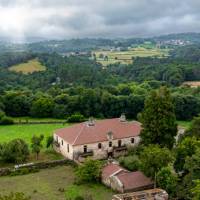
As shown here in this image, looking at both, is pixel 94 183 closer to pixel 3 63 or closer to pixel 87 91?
pixel 87 91

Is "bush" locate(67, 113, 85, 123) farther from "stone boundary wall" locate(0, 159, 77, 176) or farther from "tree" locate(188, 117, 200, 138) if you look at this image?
"tree" locate(188, 117, 200, 138)

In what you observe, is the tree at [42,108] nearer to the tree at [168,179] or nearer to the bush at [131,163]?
the bush at [131,163]

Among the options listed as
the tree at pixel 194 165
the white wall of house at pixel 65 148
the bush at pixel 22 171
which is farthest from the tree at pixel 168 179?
the bush at pixel 22 171

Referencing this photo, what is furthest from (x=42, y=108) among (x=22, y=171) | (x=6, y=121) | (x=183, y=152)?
(x=183, y=152)

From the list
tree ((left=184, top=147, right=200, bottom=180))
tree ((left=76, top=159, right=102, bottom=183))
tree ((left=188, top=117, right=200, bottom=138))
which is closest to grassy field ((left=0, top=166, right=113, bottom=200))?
tree ((left=76, top=159, right=102, bottom=183))

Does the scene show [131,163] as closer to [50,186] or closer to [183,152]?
[183,152]

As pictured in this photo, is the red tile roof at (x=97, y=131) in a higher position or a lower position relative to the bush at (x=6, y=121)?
higher

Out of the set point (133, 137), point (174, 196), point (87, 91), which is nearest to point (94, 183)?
point (174, 196)
